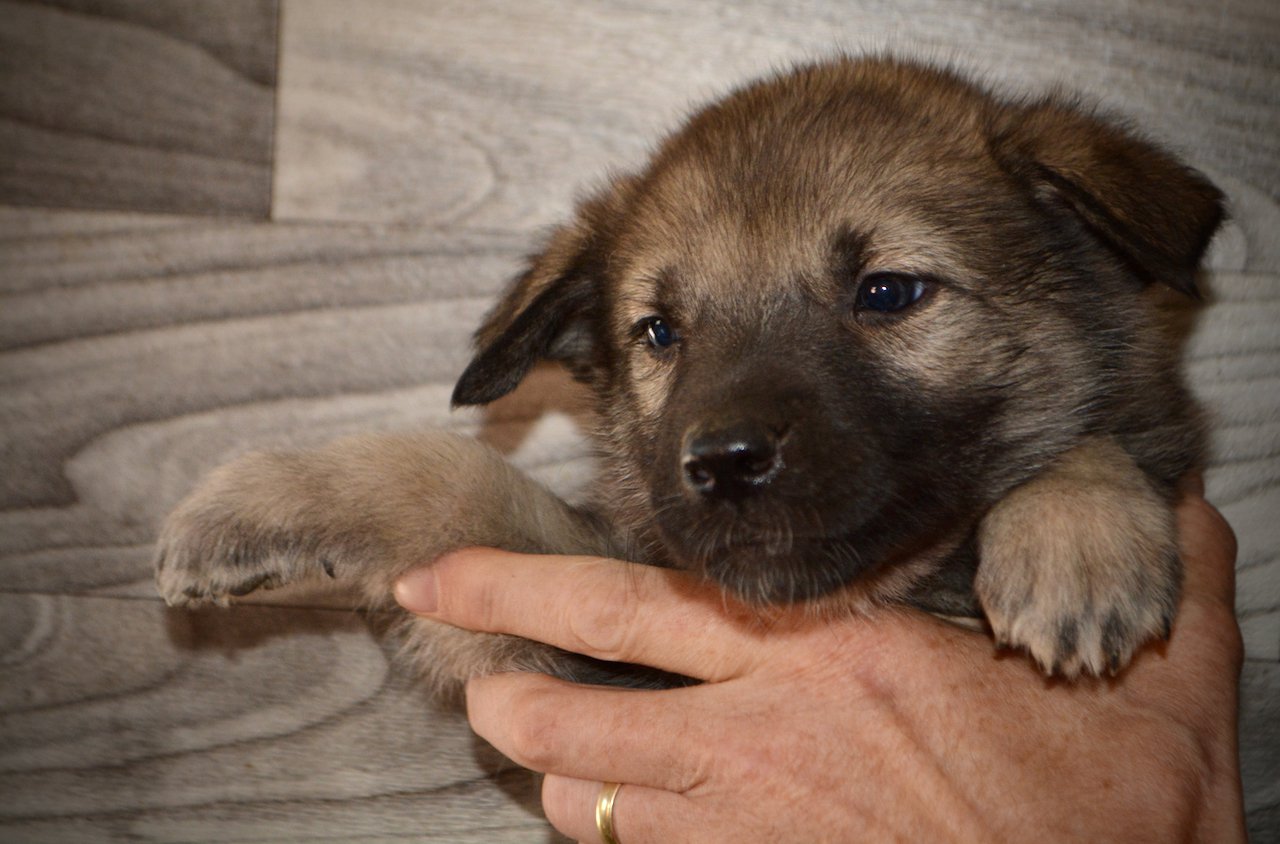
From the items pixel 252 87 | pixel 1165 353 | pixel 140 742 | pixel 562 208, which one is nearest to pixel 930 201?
pixel 1165 353

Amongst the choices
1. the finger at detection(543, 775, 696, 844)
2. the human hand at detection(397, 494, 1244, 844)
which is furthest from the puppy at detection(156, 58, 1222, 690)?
the finger at detection(543, 775, 696, 844)

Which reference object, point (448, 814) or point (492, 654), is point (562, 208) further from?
point (448, 814)

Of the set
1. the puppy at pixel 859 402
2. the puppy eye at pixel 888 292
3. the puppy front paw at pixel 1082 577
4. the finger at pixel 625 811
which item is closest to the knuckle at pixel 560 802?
the finger at pixel 625 811

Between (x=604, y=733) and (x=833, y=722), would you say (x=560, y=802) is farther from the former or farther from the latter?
(x=833, y=722)

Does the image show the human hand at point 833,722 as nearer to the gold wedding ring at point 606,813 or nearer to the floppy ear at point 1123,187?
the gold wedding ring at point 606,813

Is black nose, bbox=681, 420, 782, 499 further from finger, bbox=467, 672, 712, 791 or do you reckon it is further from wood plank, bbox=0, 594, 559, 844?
wood plank, bbox=0, 594, 559, 844
